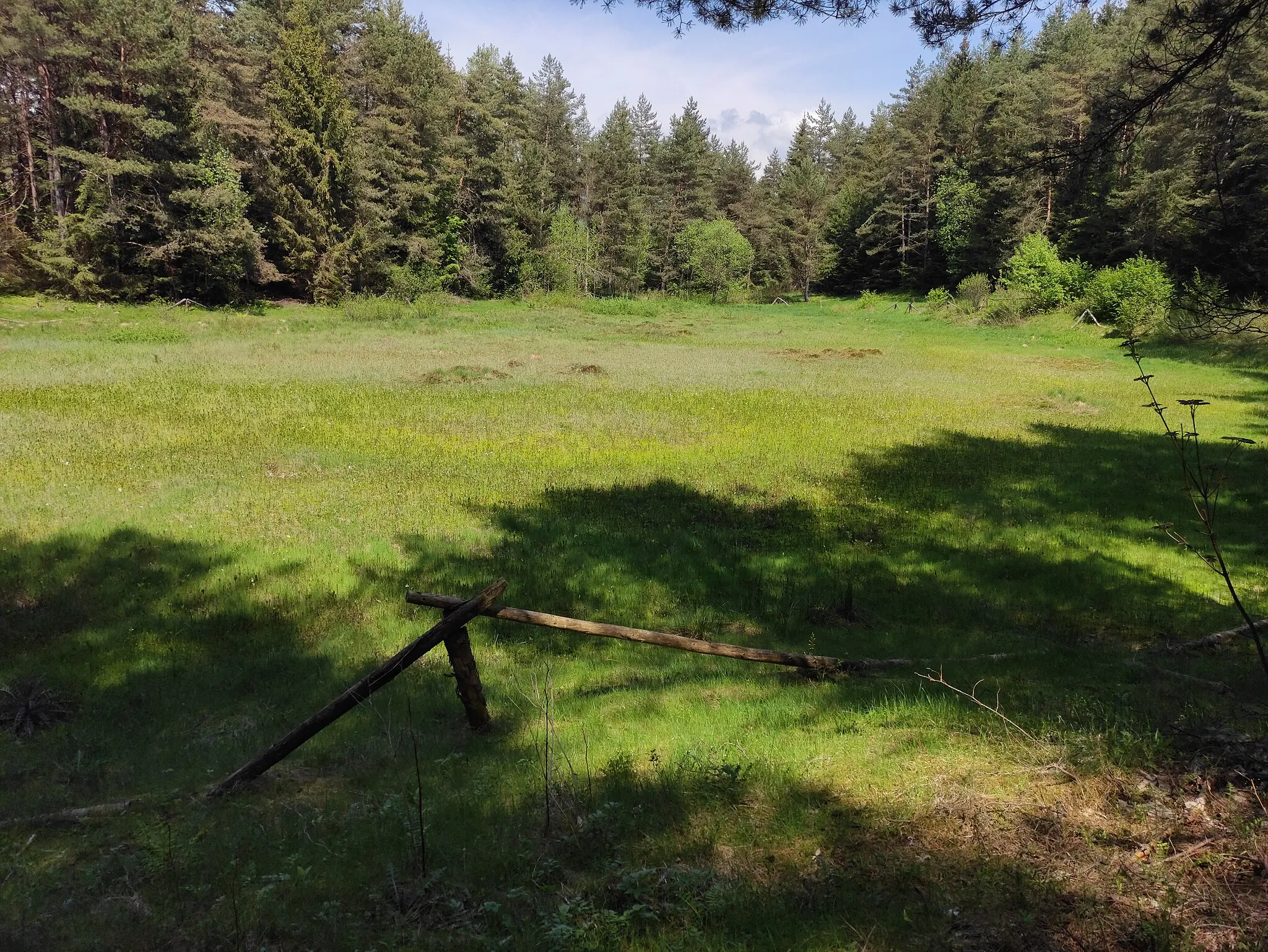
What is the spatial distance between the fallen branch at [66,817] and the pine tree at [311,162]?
5090 cm

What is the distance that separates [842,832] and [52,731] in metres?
6.52

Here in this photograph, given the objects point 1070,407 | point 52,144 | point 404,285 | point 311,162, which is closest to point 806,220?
point 404,285

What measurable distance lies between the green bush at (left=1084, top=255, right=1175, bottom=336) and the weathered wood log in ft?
115

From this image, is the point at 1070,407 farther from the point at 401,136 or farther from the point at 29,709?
the point at 401,136

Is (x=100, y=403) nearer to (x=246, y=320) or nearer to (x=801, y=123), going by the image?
(x=246, y=320)

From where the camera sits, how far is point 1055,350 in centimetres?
3488

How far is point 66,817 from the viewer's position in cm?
490

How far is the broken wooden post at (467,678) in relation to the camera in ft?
17.6

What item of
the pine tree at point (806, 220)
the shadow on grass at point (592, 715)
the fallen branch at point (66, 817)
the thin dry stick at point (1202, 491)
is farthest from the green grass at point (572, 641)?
the pine tree at point (806, 220)

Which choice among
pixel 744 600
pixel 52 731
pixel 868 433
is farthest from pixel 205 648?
pixel 868 433

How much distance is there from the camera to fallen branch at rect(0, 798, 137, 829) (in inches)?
191

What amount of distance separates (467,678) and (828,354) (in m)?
31.6

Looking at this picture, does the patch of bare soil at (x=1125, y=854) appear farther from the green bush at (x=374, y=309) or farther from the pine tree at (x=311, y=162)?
the pine tree at (x=311, y=162)

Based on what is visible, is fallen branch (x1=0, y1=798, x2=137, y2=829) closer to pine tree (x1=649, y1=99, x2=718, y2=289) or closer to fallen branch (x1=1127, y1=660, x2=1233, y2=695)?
fallen branch (x1=1127, y1=660, x2=1233, y2=695)
